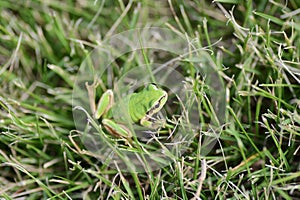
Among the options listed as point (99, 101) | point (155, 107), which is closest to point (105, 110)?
point (99, 101)

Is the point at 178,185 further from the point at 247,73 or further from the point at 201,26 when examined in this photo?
the point at 201,26

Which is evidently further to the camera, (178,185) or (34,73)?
(34,73)

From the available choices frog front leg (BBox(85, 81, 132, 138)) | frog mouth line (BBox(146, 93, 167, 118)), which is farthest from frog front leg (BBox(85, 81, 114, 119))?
frog mouth line (BBox(146, 93, 167, 118))

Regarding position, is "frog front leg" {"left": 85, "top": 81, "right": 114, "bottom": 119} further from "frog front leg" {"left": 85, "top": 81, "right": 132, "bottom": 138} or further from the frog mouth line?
the frog mouth line

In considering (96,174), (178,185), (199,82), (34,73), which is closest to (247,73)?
(199,82)

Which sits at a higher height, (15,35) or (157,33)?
(15,35)

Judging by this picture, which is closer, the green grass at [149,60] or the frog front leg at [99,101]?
the green grass at [149,60]

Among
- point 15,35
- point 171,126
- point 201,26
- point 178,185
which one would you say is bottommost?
point 178,185

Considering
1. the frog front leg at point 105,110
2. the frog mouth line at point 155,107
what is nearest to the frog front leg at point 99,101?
the frog front leg at point 105,110

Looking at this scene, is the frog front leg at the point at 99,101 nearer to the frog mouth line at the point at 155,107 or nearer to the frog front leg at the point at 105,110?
the frog front leg at the point at 105,110
